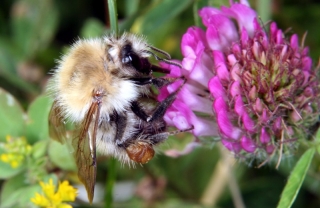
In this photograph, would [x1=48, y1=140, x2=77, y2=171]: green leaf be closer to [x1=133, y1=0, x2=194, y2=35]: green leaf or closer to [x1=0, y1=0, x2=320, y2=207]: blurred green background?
[x1=0, y1=0, x2=320, y2=207]: blurred green background

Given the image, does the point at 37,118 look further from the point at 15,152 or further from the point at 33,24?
the point at 33,24

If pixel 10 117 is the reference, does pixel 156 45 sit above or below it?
below

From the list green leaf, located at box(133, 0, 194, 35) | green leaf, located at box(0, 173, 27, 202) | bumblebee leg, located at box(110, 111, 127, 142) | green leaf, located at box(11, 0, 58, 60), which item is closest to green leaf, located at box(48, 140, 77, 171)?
green leaf, located at box(0, 173, 27, 202)

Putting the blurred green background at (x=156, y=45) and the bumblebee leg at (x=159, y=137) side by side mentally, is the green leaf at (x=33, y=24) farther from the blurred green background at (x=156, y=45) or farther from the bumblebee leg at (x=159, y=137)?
the bumblebee leg at (x=159, y=137)

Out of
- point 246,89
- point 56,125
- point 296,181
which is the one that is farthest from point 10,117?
point 296,181

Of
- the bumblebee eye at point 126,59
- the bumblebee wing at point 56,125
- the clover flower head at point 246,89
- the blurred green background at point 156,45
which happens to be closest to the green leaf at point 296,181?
the clover flower head at point 246,89

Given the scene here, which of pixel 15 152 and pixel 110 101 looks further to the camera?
pixel 15 152
